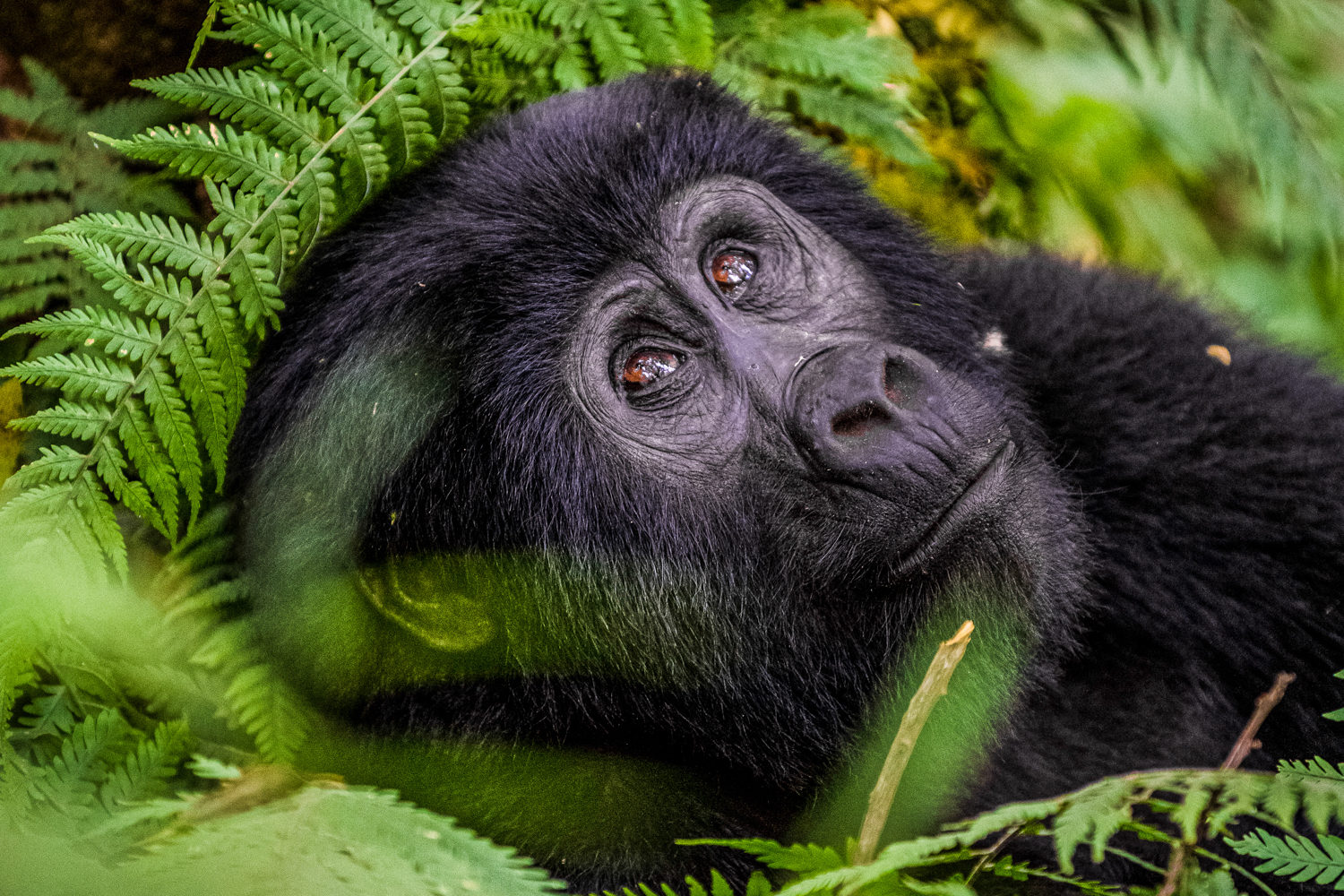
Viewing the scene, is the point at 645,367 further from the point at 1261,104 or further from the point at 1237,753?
the point at 1261,104

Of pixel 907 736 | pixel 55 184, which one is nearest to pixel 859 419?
pixel 907 736

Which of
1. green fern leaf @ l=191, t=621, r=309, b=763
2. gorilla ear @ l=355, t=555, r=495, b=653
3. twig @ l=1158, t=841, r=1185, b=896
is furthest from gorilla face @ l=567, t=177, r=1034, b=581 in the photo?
green fern leaf @ l=191, t=621, r=309, b=763

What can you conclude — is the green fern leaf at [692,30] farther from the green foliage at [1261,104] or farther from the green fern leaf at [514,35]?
the green foliage at [1261,104]

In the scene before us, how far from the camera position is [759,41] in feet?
10.5

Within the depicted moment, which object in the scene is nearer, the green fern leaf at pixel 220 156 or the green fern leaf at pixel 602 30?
the green fern leaf at pixel 220 156

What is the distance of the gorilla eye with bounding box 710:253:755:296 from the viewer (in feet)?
8.12

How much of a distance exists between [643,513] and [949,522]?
0.61 m

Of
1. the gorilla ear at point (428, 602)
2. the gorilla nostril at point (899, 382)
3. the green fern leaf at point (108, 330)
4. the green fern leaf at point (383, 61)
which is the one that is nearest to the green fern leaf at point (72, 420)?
the green fern leaf at point (108, 330)

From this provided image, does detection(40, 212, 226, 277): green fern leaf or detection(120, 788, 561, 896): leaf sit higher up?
detection(40, 212, 226, 277): green fern leaf

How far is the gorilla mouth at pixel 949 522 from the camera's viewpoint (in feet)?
7.13

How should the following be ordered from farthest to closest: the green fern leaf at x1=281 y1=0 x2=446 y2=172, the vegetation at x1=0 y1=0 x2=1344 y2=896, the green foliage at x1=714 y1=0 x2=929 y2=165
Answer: the green foliage at x1=714 y1=0 x2=929 y2=165, the green fern leaf at x1=281 y1=0 x2=446 y2=172, the vegetation at x1=0 y1=0 x2=1344 y2=896

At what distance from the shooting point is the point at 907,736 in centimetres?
160

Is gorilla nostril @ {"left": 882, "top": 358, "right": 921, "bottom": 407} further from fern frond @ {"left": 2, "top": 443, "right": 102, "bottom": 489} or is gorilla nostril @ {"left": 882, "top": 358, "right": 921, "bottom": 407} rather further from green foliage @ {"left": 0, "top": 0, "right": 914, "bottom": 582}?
fern frond @ {"left": 2, "top": 443, "right": 102, "bottom": 489}

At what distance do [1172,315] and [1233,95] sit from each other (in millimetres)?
581
